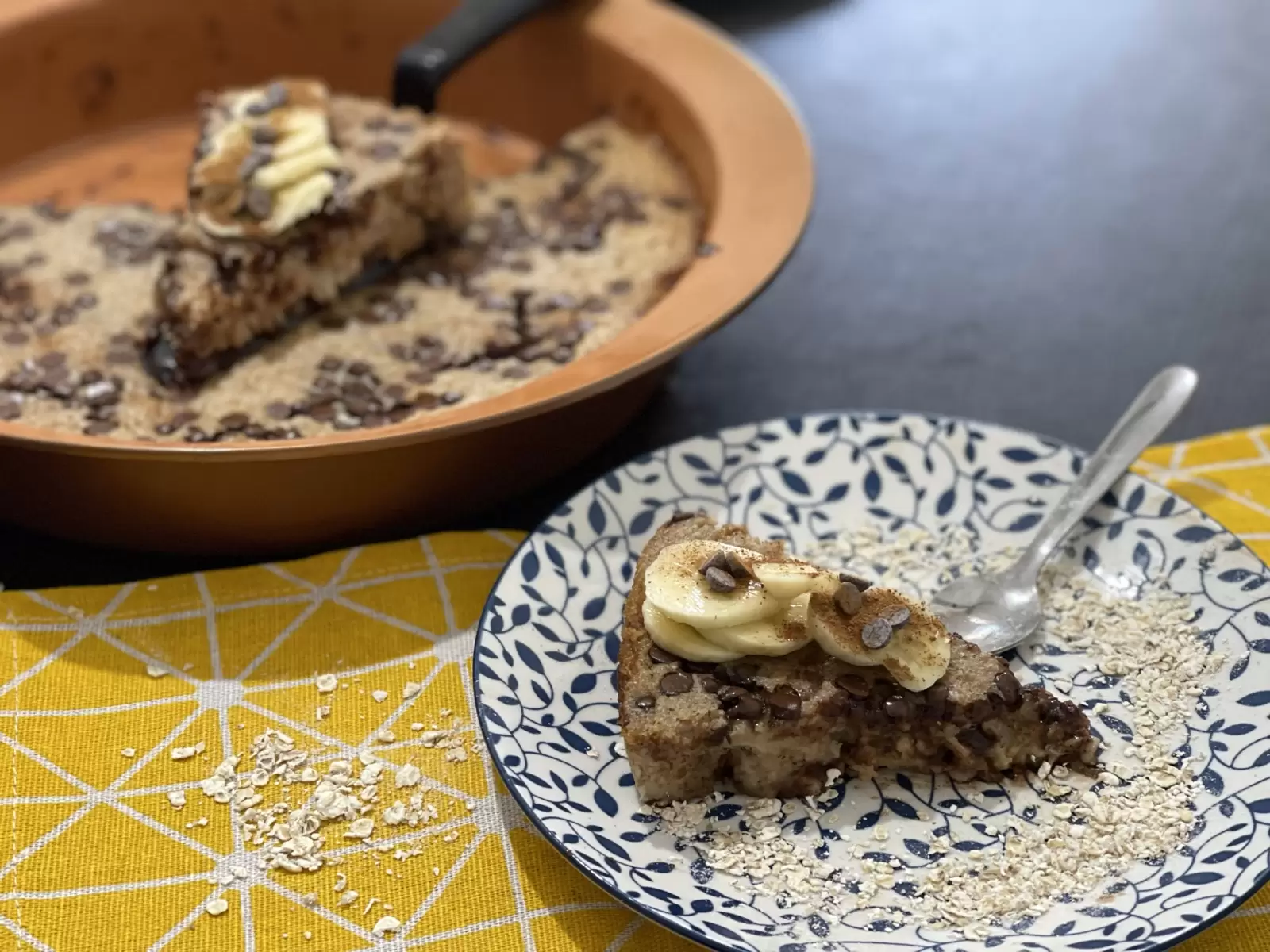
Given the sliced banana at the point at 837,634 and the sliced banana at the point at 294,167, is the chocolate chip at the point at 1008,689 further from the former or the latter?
the sliced banana at the point at 294,167

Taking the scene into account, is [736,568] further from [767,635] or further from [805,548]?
[805,548]

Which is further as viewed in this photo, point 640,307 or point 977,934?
point 640,307

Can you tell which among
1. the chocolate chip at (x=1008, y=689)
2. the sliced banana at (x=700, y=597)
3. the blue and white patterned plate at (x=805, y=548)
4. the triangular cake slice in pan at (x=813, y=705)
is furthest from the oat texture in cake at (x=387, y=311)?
the chocolate chip at (x=1008, y=689)

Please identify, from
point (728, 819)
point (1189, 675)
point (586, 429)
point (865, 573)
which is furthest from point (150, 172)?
point (1189, 675)

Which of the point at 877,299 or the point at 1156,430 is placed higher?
the point at 1156,430

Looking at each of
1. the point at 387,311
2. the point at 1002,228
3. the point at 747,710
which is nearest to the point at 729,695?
the point at 747,710

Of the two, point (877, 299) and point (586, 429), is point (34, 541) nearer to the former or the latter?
point (586, 429)

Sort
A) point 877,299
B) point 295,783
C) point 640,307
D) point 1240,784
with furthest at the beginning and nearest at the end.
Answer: point 877,299 → point 640,307 → point 295,783 → point 1240,784

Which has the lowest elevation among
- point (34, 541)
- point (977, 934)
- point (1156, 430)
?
point (34, 541)
